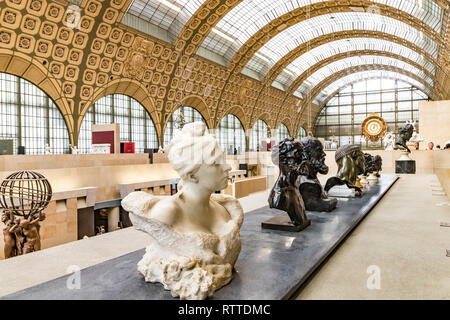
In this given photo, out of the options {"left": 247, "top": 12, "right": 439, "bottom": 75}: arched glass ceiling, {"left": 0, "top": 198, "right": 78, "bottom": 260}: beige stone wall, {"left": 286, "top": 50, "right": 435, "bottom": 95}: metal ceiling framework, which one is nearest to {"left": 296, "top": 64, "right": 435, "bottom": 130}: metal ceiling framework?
{"left": 286, "top": 50, "right": 435, "bottom": 95}: metal ceiling framework

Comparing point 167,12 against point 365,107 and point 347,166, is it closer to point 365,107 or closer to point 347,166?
point 347,166

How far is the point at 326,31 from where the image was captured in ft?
105

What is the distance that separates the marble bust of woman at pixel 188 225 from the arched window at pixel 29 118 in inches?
615

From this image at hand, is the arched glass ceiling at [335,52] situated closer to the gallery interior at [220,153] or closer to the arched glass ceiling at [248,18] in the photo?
the gallery interior at [220,153]

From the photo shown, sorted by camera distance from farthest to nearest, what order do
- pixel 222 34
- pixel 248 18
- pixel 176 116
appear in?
1. pixel 248 18
2. pixel 222 34
3. pixel 176 116

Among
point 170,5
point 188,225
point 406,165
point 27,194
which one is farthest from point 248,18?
point 188,225

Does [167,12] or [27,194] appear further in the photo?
[167,12]

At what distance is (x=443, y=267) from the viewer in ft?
9.52

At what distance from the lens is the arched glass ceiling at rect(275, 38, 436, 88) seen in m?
35.5

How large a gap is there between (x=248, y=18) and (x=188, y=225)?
26558 mm

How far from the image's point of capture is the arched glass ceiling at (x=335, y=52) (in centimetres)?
3547

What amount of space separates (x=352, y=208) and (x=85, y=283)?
4144 millimetres

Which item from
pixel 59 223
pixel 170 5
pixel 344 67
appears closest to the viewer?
pixel 59 223

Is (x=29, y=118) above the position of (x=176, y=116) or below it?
below
